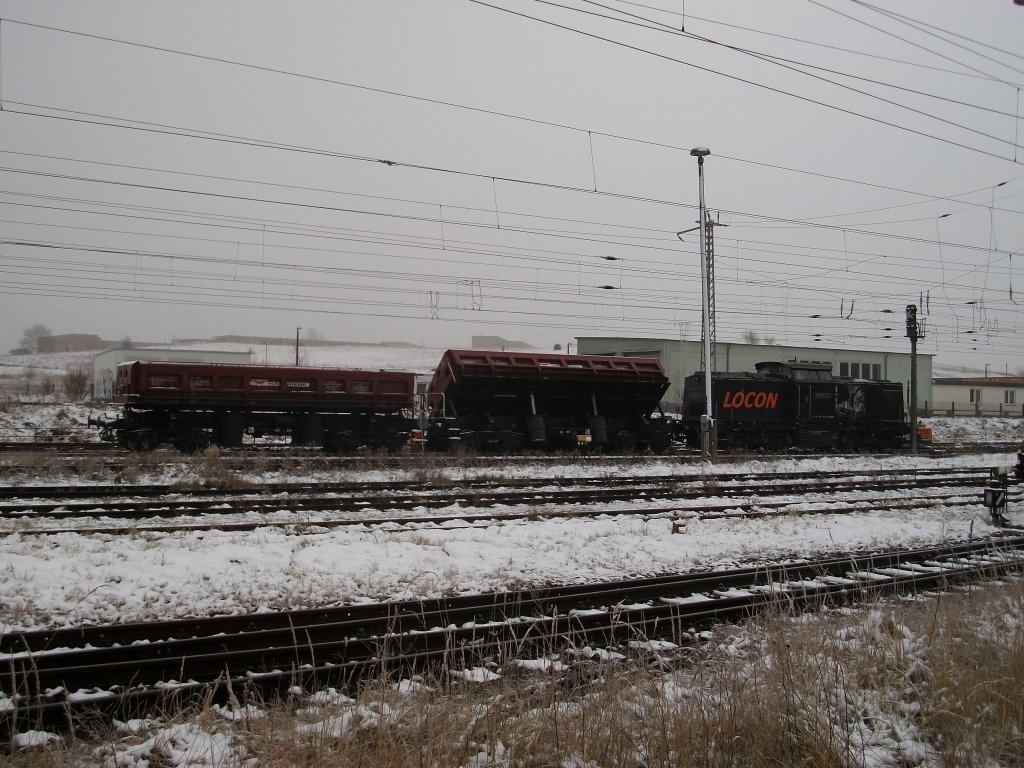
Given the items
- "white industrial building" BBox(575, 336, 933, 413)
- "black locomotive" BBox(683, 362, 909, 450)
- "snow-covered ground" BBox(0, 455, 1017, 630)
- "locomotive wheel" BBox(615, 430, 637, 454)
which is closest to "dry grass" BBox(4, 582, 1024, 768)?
"snow-covered ground" BBox(0, 455, 1017, 630)

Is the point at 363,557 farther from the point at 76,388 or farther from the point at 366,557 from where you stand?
the point at 76,388

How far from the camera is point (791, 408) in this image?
2628 cm

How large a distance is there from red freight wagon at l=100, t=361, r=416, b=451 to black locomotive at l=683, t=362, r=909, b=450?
35.6 feet

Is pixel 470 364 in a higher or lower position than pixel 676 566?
higher

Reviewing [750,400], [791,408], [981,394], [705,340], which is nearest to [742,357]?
[791,408]

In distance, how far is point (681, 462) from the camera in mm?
21484

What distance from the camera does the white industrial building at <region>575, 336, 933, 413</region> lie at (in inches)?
1810

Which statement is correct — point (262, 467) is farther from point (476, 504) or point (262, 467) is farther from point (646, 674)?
point (646, 674)

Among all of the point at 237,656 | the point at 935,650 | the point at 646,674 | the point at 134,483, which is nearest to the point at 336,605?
the point at 237,656

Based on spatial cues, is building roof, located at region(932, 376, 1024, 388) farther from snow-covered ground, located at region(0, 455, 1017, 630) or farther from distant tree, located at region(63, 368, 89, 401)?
distant tree, located at region(63, 368, 89, 401)

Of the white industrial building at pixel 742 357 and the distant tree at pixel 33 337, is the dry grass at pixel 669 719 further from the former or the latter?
the distant tree at pixel 33 337

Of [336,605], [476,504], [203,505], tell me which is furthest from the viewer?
[476,504]

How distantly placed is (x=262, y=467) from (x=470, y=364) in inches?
286

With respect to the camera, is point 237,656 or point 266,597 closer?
point 237,656
